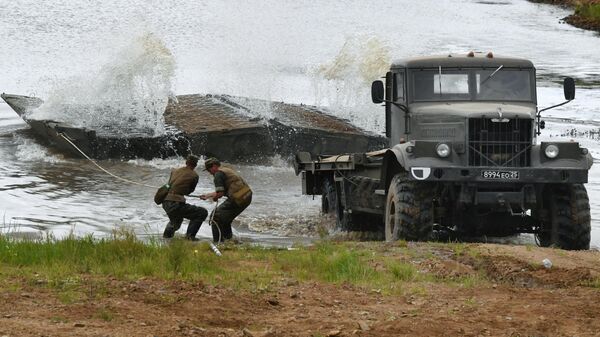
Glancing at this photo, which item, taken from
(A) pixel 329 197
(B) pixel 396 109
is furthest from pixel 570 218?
(A) pixel 329 197

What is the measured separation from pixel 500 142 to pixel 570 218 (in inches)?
46.0

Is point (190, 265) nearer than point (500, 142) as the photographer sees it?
Yes

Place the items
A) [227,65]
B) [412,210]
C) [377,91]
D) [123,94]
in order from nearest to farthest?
[412,210], [377,91], [123,94], [227,65]

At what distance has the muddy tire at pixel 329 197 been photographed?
17.5 metres

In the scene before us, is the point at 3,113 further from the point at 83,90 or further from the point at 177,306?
the point at 177,306

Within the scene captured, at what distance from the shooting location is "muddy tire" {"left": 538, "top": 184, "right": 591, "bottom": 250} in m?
13.9

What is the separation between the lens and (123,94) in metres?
28.5

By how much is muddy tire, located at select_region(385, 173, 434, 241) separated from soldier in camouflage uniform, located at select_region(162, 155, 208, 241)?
9.28ft

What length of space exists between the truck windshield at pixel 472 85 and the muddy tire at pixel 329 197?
3.01 m

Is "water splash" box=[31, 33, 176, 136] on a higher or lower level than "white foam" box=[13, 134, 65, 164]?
higher

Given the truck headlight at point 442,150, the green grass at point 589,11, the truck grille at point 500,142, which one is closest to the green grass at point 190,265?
the truck headlight at point 442,150

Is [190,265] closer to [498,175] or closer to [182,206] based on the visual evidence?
[498,175]

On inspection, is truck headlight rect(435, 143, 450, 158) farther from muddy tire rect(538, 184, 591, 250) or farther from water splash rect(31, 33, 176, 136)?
water splash rect(31, 33, 176, 136)

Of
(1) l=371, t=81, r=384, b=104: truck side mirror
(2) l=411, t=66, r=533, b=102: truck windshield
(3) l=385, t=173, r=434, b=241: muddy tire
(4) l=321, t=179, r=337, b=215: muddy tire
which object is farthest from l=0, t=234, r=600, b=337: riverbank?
(4) l=321, t=179, r=337, b=215: muddy tire
